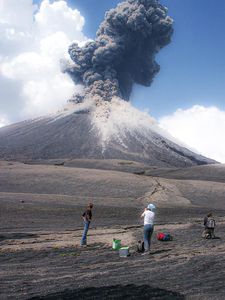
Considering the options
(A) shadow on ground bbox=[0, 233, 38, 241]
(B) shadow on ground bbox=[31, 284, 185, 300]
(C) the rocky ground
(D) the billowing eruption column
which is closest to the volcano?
(D) the billowing eruption column

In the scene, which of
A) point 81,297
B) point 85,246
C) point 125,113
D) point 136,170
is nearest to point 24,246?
point 85,246

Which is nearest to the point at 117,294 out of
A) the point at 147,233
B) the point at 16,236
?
the point at 147,233

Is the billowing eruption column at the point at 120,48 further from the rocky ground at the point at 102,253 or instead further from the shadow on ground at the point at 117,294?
the shadow on ground at the point at 117,294

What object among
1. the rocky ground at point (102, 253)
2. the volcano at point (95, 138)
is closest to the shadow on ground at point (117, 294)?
the rocky ground at point (102, 253)

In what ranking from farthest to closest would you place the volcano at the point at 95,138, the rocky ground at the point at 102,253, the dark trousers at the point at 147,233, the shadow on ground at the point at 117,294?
the volcano at the point at 95,138, the dark trousers at the point at 147,233, the rocky ground at the point at 102,253, the shadow on ground at the point at 117,294

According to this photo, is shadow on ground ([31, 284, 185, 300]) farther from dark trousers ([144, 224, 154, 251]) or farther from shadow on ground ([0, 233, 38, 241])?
shadow on ground ([0, 233, 38, 241])

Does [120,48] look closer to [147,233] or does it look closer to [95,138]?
[95,138]
